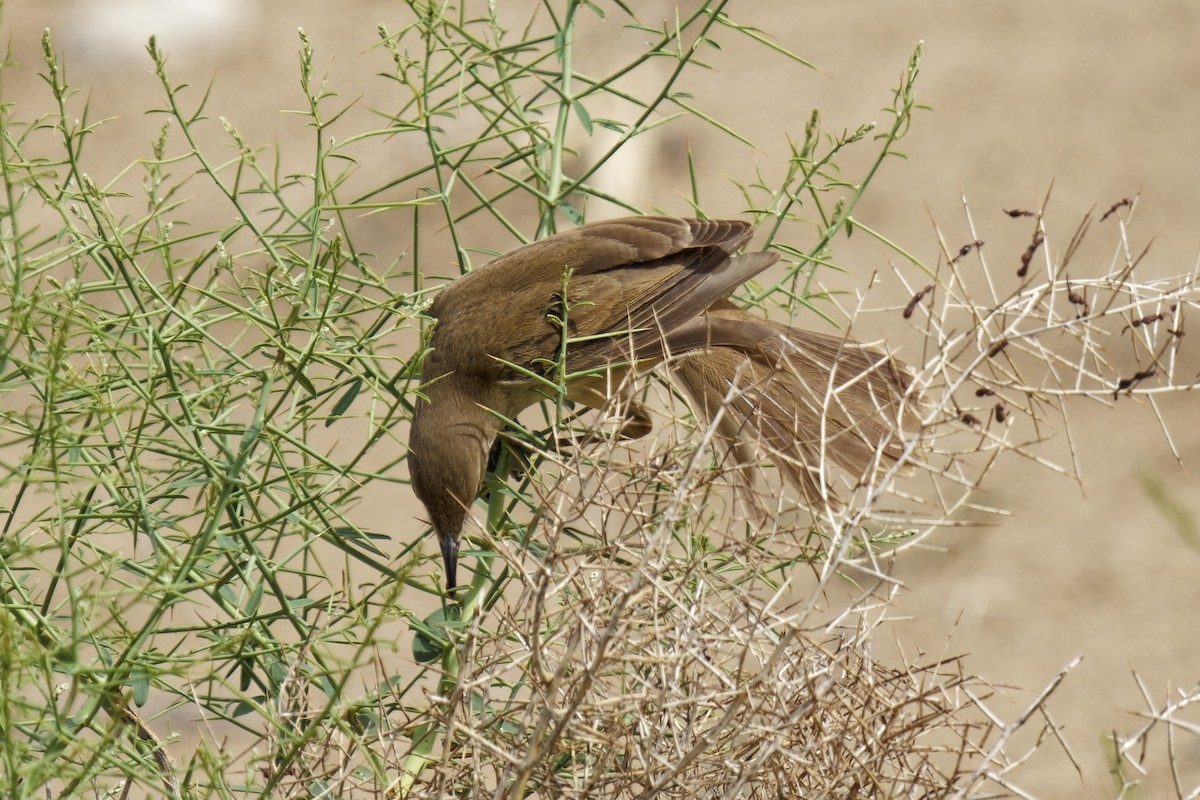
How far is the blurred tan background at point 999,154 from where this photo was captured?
279 inches

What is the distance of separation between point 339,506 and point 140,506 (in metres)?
0.40

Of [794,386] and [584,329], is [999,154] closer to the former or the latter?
[584,329]

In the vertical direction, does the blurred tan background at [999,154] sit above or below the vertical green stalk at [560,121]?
above

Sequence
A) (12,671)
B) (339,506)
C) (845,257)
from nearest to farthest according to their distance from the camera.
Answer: (12,671) < (339,506) < (845,257)

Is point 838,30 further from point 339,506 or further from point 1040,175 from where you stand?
point 339,506

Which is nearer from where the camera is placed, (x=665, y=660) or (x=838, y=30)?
(x=665, y=660)

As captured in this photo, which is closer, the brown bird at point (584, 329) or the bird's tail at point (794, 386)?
the bird's tail at point (794, 386)

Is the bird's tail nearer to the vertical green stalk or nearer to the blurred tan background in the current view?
the vertical green stalk

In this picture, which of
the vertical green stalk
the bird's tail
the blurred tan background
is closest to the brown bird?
the bird's tail

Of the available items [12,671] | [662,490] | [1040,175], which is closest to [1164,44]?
[1040,175]

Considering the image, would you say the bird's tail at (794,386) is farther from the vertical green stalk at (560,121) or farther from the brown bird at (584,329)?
the vertical green stalk at (560,121)

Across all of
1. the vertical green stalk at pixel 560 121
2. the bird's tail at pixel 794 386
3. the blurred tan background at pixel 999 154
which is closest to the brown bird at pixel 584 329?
the bird's tail at pixel 794 386

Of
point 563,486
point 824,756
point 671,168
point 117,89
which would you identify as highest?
point 117,89

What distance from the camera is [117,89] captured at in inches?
462
